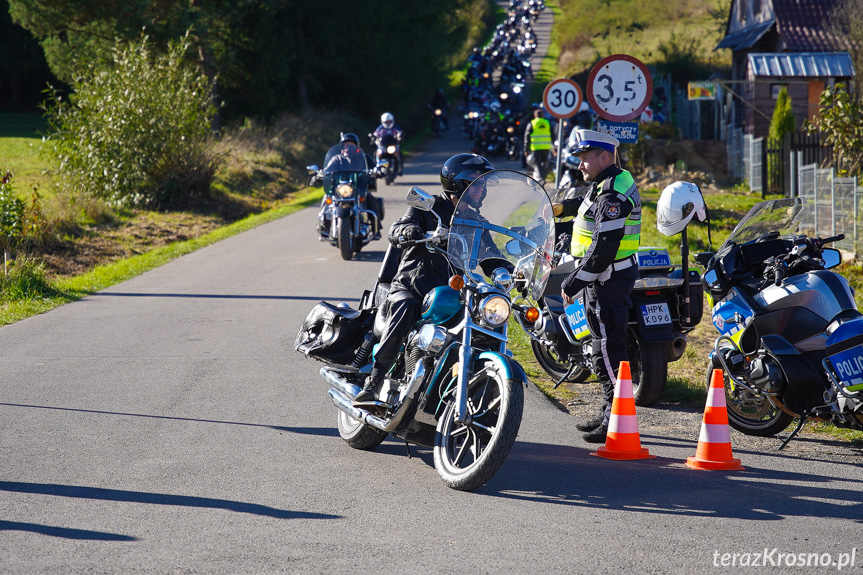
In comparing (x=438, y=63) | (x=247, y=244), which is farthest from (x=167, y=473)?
(x=438, y=63)

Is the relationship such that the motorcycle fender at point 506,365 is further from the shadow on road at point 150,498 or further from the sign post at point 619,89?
the sign post at point 619,89

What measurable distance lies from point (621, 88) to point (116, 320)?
6273 millimetres

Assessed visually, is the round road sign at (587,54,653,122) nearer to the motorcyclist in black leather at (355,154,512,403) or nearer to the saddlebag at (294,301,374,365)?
the motorcyclist in black leather at (355,154,512,403)

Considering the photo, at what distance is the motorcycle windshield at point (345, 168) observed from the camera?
14.6m

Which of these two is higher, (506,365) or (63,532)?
(506,365)

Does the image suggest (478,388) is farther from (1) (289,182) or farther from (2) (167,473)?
(1) (289,182)

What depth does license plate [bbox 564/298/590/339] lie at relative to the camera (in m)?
6.60

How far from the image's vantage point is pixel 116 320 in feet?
33.7

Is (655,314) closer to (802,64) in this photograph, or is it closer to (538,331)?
(538,331)

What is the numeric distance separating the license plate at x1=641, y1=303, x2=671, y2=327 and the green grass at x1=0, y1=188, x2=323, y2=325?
7051mm

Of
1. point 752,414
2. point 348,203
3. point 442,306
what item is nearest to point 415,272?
point 442,306

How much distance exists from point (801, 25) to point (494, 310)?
3118 cm

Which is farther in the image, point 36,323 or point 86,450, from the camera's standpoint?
Answer: point 36,323

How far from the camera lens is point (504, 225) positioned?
5.27m
